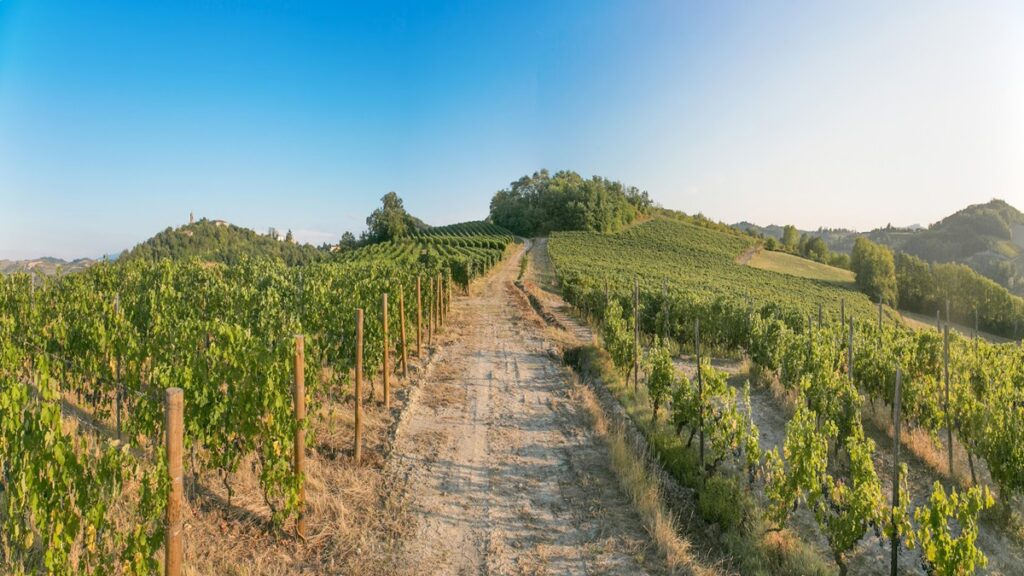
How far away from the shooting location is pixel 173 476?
136 inches

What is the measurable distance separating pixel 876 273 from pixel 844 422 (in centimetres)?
7236

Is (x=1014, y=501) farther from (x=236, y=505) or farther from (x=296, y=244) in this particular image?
(x=296, y=244)

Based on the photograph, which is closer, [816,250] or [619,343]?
[619,343]

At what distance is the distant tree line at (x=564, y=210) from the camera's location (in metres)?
82.0

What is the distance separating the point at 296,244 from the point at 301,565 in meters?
101

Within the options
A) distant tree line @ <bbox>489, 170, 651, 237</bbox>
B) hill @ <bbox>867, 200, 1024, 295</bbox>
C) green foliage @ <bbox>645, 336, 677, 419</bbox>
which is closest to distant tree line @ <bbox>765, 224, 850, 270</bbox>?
distant tree line @ <bbox>489, 170, 651, 237</bbox>

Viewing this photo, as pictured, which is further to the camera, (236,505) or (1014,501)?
(1014,501)

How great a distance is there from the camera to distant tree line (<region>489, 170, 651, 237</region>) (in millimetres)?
82000

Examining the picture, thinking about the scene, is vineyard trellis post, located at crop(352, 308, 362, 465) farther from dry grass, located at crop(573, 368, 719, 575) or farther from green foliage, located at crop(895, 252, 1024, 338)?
green foliage, located at crop(895, 252, 1024, 338)

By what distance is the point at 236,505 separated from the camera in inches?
215

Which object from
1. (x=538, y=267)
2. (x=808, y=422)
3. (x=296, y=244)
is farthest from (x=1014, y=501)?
(x=296, y=244)

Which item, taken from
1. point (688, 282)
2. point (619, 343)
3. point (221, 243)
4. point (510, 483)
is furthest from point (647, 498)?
point (221, 243)

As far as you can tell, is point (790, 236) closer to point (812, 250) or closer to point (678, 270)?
point (812, 250)

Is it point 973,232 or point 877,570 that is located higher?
point 973,232
